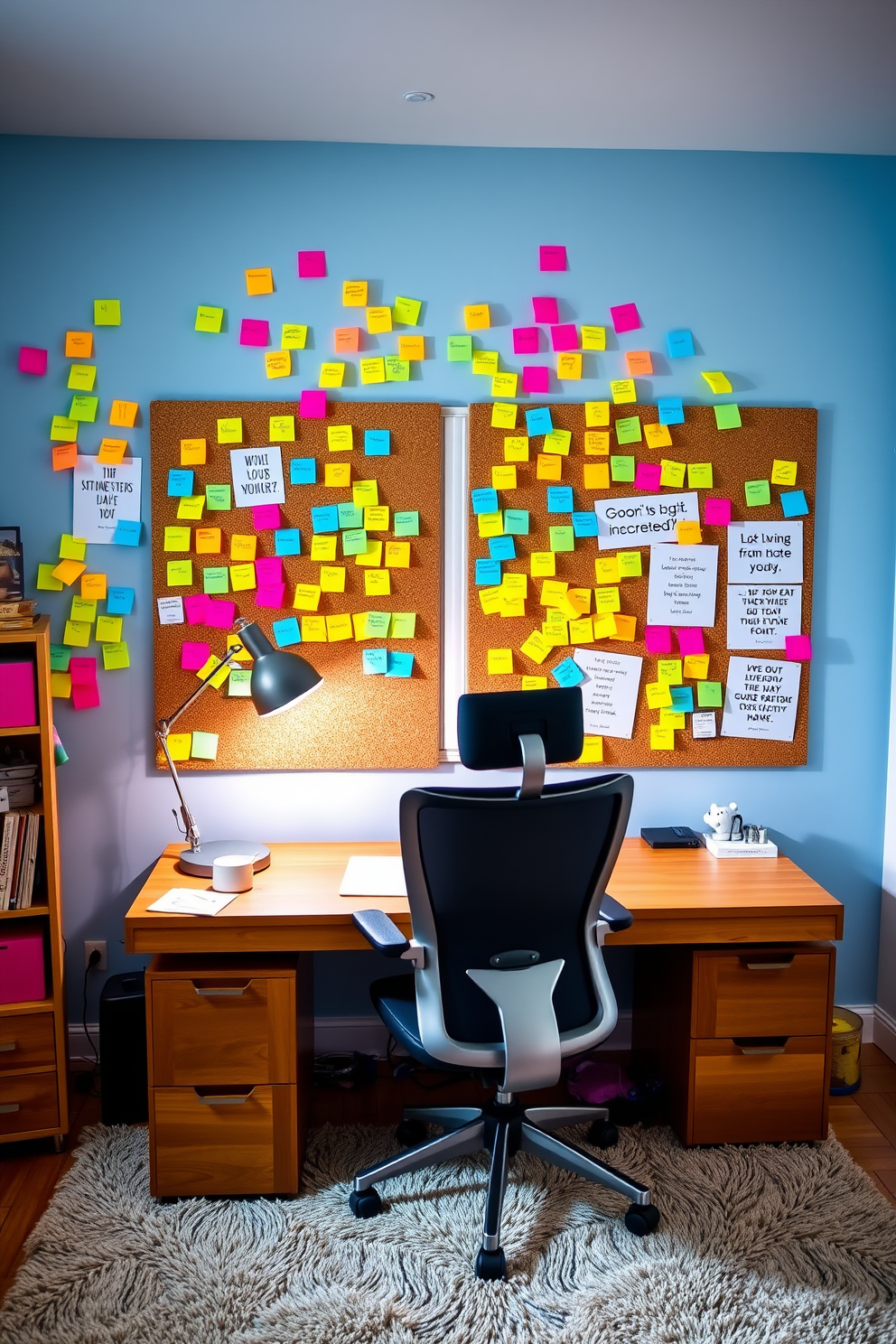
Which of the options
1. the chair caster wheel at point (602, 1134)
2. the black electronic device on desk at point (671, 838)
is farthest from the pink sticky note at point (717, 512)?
the chair caster wheel at point (602, 1134)

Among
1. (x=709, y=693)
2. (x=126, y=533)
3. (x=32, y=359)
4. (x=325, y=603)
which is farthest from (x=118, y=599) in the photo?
(x=709, y=693)

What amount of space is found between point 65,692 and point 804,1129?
2248mm

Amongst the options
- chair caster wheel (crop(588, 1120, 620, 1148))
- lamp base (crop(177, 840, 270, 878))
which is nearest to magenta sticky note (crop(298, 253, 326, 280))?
lamp base (crop(177, 840, 270, 878))

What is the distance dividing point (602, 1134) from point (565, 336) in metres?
2.10

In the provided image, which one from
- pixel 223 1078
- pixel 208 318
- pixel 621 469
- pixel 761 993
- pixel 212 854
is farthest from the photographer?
pixel 621 469

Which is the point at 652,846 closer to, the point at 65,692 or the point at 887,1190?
the point at 887,1190

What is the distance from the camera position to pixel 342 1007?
3.16 meters

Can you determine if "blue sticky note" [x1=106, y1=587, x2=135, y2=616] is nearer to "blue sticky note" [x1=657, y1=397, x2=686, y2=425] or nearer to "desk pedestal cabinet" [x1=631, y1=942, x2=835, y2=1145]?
"blue sticky note" [x1=657, y1=397, x2=686, y2=425]

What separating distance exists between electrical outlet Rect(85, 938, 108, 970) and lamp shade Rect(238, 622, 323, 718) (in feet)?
3.07

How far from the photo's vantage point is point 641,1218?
2344mm

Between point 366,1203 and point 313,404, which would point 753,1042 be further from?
point 313,404

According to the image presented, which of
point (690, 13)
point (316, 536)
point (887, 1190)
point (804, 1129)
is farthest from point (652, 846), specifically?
point (690, 13)

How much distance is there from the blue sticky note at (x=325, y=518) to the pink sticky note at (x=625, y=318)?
3.06 feet

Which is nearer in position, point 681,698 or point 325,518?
point 325,518
